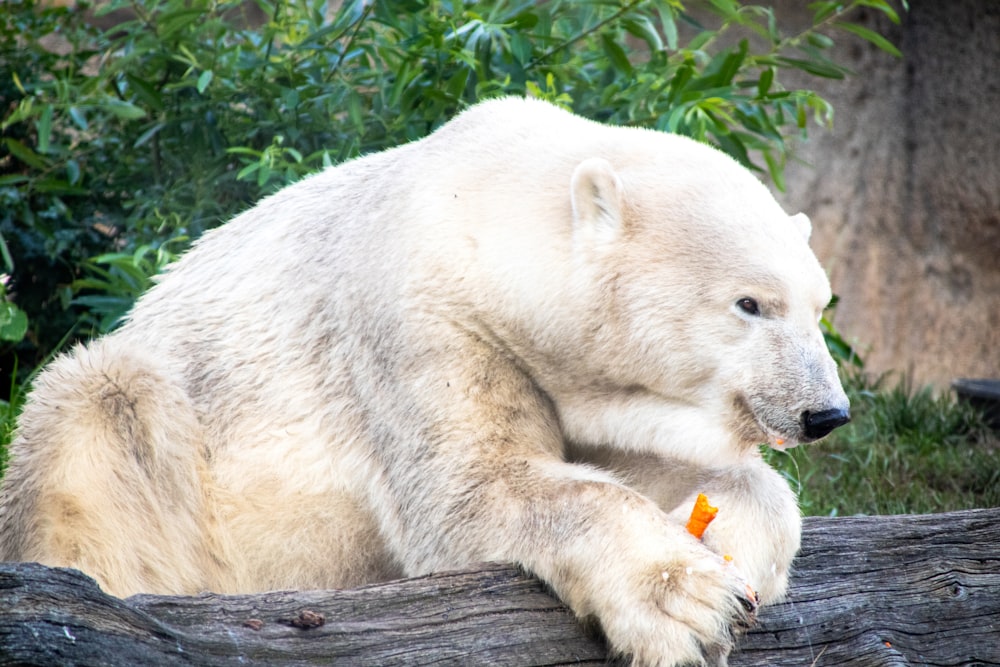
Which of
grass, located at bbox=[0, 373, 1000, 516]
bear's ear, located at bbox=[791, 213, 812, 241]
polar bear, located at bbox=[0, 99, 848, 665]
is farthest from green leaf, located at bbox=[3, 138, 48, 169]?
bear's ear, located at bbox=[791, 213, 812, 241]

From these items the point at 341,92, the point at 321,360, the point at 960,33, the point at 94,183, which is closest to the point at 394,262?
the point at 321,360

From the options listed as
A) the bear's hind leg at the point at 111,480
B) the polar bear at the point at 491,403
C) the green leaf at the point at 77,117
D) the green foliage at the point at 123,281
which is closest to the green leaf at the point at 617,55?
the polar bear at the point at 491,403

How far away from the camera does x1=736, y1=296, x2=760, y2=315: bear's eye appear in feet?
8.10

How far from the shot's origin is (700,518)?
8.02 feet

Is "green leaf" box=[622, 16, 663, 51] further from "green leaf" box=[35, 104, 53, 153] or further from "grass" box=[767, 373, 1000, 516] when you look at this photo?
"green leaf" box=[35, 104, 53, 153]

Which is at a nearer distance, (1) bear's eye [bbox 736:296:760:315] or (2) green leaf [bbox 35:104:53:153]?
(1) bear's eye [bbox 736:296:760:315]

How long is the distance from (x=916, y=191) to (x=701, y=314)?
571 cm

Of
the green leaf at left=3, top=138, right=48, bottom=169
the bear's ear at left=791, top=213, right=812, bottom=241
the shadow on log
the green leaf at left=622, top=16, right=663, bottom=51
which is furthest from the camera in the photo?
the green leaf at left=3, top=138, right=48, bottom=169

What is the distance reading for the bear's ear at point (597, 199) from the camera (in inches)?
100

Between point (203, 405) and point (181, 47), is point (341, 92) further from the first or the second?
point (203, 405)

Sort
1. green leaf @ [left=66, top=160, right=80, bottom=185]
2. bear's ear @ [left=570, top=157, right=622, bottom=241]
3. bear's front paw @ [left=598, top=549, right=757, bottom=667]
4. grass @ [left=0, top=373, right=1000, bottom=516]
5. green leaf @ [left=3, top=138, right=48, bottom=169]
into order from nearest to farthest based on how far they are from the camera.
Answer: bear's front paw @ [left=598, top=549, right=757, bottom=667] → bear's ear @ [left=570, top=157, right=622, bottom=241] → grass @ [left=0, top=373, right=1000, bottom=516] → green leaf @ [left=3, top=138, right=48, bottom=169] → green leaf @ [left=66, top=160, right=80, bottom=185]

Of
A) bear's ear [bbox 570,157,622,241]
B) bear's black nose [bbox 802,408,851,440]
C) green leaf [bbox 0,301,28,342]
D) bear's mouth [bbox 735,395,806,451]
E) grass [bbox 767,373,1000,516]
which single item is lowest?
grass [bbox 767,373,1000,516]

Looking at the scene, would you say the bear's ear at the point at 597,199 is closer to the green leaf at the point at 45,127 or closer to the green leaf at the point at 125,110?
the green leaf at the point at 125,110

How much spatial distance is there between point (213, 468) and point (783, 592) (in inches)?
56.9
